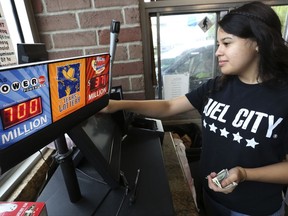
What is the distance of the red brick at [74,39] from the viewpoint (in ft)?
3.21

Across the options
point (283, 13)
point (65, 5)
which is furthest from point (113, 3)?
point (283, 13)

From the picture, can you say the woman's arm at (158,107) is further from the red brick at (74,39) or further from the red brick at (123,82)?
the red brick at (74,39)

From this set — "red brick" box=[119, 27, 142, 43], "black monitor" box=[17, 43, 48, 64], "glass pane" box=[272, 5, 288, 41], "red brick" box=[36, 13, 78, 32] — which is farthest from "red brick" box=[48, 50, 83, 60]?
"glass pane" box=[272, 5, 288, 41]

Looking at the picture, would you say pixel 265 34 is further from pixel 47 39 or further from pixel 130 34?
pixel 47 39

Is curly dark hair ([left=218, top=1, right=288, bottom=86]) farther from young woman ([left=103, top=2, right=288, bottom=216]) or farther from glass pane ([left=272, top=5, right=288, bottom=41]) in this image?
glass pane ([left=272, top=5, right=288, bottom=41])

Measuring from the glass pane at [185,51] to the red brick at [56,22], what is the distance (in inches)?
18.5

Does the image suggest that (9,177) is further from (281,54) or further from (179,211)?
(281,54)

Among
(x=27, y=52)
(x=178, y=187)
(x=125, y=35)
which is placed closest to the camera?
(x=27, y=52)

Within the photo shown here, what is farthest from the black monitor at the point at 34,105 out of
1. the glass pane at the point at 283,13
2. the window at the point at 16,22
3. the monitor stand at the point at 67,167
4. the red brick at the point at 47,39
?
the glass pane at the point at 283,13

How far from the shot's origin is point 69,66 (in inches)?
13.9

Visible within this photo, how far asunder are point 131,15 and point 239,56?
0.55m

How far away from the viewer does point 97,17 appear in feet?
3.13

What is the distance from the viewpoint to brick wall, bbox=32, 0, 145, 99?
94 centimetres

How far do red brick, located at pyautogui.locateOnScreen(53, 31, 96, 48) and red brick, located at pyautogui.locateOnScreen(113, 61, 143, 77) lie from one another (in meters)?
0.16
